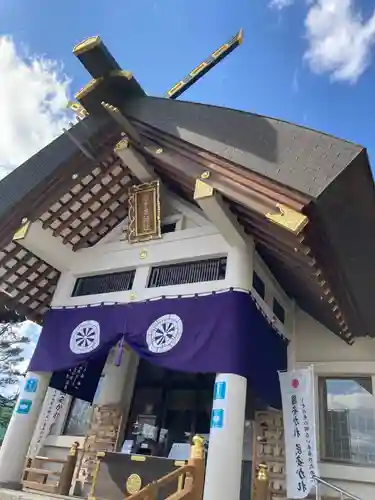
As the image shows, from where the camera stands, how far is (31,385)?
641 centimetres

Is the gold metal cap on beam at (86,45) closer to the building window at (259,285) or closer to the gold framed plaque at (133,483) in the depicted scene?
the building window at (259,285)

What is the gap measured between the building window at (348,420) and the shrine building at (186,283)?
2cm

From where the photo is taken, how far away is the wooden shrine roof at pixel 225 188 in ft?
14.7

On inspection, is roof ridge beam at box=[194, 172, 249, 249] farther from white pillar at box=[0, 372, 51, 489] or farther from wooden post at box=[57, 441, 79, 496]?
wooden post at box=[57, 441, 79, 496]

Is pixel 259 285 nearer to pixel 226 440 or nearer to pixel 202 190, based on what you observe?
pixel 202 190

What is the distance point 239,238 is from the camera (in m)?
5.88

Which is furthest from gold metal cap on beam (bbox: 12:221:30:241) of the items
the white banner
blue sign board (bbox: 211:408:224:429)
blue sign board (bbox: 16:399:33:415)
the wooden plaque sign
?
the white banner

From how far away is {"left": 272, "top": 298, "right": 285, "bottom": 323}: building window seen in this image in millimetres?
6833

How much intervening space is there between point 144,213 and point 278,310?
289cm

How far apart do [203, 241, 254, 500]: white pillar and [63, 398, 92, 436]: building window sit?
3.80m

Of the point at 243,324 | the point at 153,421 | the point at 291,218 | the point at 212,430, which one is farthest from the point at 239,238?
the point at 153,421

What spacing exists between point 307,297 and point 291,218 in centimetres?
271

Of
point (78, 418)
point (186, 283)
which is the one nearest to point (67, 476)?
point (78, 418)

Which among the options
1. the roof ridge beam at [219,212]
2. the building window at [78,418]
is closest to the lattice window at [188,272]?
the roof ridge beam at [219,212]
